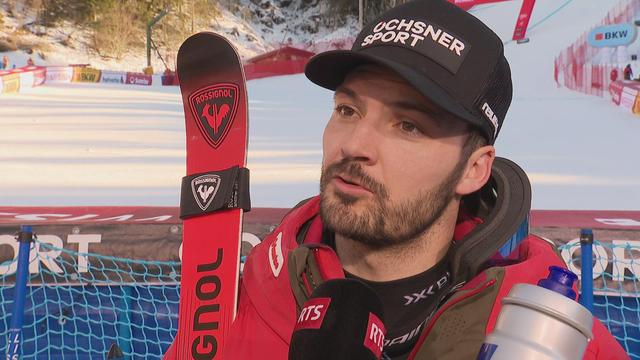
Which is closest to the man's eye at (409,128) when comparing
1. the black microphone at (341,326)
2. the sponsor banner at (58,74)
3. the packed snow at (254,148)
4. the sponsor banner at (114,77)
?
the black microphone at (341,326)

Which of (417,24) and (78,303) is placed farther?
(78,303)

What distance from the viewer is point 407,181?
1.29 m

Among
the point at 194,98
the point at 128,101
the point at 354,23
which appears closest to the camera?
the point at 194,98

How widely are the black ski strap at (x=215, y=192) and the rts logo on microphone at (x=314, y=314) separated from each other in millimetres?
1137

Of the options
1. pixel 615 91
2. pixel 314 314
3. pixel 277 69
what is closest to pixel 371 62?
pixel 314 314

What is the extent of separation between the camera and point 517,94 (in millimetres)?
15852

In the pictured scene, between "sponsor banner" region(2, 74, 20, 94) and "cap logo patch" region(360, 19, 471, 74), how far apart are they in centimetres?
1682

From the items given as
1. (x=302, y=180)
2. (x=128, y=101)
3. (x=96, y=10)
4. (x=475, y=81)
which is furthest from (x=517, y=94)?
(x=96, y=10)

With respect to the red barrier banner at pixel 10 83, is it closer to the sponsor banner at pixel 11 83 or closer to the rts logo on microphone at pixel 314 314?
the sponsor banner at pixel 11 83

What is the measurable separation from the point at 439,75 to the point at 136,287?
205 cm

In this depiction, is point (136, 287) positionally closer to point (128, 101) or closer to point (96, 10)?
point (128, 101)

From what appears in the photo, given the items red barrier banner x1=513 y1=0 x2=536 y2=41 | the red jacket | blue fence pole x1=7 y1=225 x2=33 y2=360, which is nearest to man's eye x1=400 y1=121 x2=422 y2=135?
the red jacket

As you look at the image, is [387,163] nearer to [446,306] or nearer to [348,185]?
[348,185]

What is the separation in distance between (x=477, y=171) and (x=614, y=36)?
1712 centimetres
